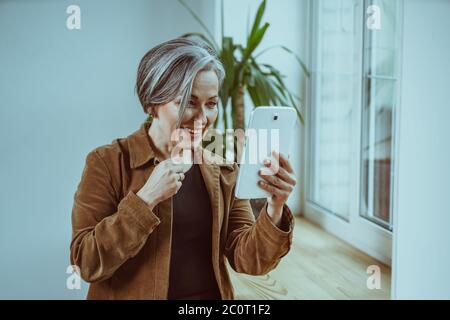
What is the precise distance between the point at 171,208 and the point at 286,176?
0.25 metres

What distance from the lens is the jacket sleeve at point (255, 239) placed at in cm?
117

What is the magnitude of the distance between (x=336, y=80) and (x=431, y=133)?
81 centimetres

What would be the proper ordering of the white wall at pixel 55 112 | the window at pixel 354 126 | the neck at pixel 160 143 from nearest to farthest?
1. the neck at pixel 160 143
2. the white wall at pixel 55 112
3. the window at pixel 354 126

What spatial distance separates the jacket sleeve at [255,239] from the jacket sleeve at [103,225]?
0.69 feet

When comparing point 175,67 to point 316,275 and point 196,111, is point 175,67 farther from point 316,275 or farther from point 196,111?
point 316,275

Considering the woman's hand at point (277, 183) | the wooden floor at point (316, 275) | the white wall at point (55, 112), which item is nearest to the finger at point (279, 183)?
the woman's hand at point (277, 183)

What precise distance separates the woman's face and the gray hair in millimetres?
12

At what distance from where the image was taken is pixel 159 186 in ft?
Result: 3.67

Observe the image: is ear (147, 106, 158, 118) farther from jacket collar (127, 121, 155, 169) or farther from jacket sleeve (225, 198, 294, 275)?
jacket sleeve (225, 198, 294, 275)

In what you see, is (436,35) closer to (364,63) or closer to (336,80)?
(364,63)

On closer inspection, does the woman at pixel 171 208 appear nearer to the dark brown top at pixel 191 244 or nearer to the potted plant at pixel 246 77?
the dark brown top at pixel 191 244

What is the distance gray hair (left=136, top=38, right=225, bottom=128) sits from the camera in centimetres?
111

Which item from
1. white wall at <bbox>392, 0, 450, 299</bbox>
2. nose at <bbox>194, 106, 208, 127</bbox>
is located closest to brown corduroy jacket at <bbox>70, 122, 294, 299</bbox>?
nose at <bbox>194, 106, 208, 127</bbox>
